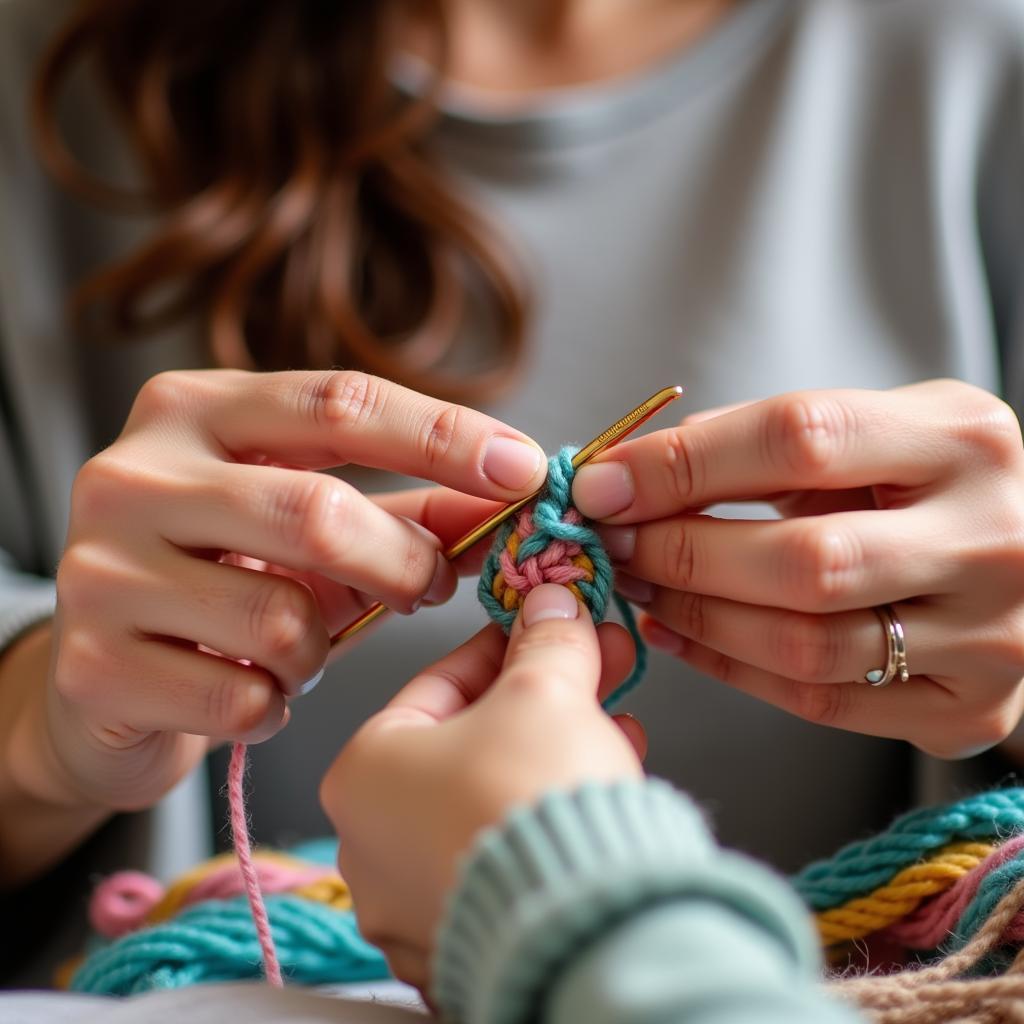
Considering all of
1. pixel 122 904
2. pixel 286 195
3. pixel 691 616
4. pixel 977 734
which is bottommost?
pixel 122 904

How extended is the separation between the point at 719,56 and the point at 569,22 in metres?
0.21

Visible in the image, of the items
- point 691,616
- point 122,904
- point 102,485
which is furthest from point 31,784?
point 691,616

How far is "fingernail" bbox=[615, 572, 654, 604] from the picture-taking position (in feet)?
2.39

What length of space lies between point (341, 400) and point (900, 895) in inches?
19.5

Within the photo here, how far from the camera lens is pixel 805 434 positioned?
0.59 meters

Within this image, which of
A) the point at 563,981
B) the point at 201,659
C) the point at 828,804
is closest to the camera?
the point at 563,981

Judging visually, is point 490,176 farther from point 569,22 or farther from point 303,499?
point 303,499

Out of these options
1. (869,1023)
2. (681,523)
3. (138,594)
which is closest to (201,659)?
(138,594)

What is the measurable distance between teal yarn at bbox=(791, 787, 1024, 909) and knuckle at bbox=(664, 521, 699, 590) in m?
0.24

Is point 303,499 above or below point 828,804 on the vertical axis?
above

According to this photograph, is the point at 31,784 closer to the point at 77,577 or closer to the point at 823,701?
the point at 77,577

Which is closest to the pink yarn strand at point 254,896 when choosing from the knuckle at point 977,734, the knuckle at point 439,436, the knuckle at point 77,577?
the knuckle at point 77,577

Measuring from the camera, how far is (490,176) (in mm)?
1160

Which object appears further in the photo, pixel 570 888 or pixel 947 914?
pixel 947 914
